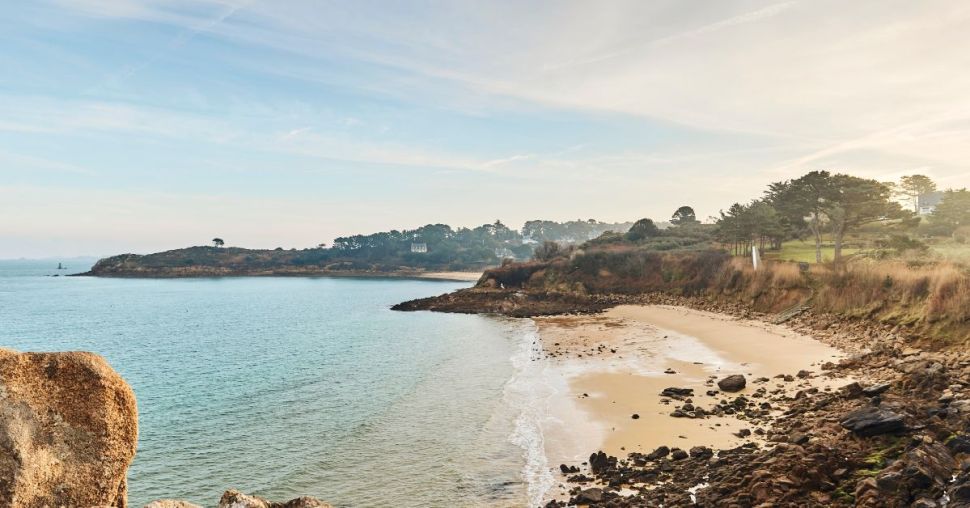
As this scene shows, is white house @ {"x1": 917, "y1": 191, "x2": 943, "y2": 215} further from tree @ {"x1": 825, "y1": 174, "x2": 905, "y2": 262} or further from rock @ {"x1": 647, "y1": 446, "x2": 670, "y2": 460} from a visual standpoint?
rock @ {"x1": 647, "y1": 446, "x2": 670, "y2": 460}

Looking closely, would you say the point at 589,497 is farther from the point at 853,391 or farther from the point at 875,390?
the point at 853,391

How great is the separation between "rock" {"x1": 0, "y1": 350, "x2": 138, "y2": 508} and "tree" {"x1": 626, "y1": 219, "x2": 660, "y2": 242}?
99.7 meters

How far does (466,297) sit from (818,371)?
56.5 meters

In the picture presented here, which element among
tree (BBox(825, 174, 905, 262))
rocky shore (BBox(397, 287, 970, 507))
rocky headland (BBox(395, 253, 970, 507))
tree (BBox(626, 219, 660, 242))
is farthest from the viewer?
tree (BBox(626, 219, 660, 242))

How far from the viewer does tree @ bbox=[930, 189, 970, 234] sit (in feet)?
220

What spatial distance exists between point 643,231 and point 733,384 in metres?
85.2

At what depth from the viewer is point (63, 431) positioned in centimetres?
583

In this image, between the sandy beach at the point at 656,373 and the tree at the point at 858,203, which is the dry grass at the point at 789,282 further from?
the tree at the point at 858,203

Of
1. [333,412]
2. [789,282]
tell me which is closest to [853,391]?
[333,412]

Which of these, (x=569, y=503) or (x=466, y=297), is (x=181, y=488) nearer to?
(x=569, y=503)

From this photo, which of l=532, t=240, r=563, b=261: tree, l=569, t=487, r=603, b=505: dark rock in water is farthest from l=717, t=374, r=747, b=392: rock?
l=532, t=240, r=563, b=261: tree

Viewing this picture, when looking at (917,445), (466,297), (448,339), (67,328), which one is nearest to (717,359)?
(917,445)

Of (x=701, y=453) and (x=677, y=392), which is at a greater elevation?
(x=701, y=453)

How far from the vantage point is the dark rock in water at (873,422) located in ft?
37.5
